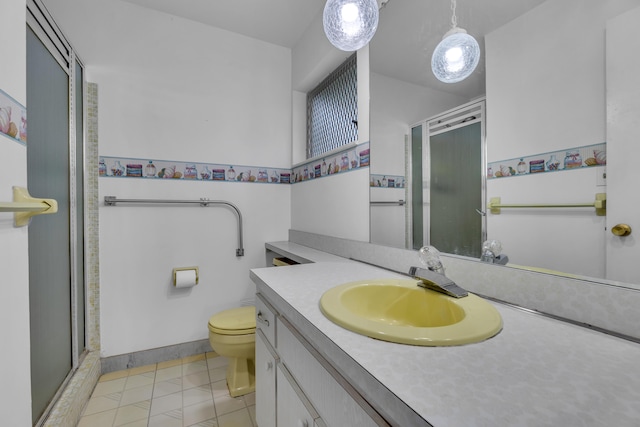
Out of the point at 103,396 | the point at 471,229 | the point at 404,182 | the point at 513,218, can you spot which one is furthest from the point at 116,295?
the point at 513,218

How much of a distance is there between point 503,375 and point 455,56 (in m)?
1.03

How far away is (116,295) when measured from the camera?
178cm

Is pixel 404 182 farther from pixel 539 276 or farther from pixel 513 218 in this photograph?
pixel 539 276

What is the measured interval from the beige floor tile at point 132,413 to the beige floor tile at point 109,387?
199 mm

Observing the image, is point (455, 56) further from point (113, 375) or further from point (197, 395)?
point (113, 375)

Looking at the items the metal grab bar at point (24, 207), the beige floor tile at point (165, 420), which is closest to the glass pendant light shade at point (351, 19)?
the metal grab bar at point (24, 207)

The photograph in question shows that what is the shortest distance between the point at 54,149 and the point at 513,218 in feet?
6.26

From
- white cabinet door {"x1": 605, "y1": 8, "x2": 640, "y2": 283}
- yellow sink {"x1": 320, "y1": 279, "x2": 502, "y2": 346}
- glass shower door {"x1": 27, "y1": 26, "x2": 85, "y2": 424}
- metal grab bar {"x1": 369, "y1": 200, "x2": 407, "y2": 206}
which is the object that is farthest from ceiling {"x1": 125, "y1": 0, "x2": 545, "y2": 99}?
glass shower door {"x1": 27, "y1": 26, "x2": 85, "y2": 424}

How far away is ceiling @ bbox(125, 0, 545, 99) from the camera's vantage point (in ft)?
3.05

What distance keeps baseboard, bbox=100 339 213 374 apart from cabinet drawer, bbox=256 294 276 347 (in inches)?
45.3

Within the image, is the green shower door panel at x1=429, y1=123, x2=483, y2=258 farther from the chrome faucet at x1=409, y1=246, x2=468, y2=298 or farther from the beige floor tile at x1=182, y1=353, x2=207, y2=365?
the beige floor tile at x1=182, y1=353, x2=207, y2=365

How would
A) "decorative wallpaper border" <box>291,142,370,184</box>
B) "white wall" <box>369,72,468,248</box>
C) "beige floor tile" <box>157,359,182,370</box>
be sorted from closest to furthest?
"white wall" <box>369,72,468,248</box> → "decorative wallpaper border" <box>291,142,370,184</box> → "beige floor tile" <box>157,359,182,370</box>

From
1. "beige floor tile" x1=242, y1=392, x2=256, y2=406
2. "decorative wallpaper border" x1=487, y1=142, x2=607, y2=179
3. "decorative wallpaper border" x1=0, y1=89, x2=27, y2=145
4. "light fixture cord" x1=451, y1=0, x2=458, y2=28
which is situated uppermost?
"light fixture cord" x1=451, y1=0, x2=458, y2=28

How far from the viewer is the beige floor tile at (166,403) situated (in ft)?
4.74
